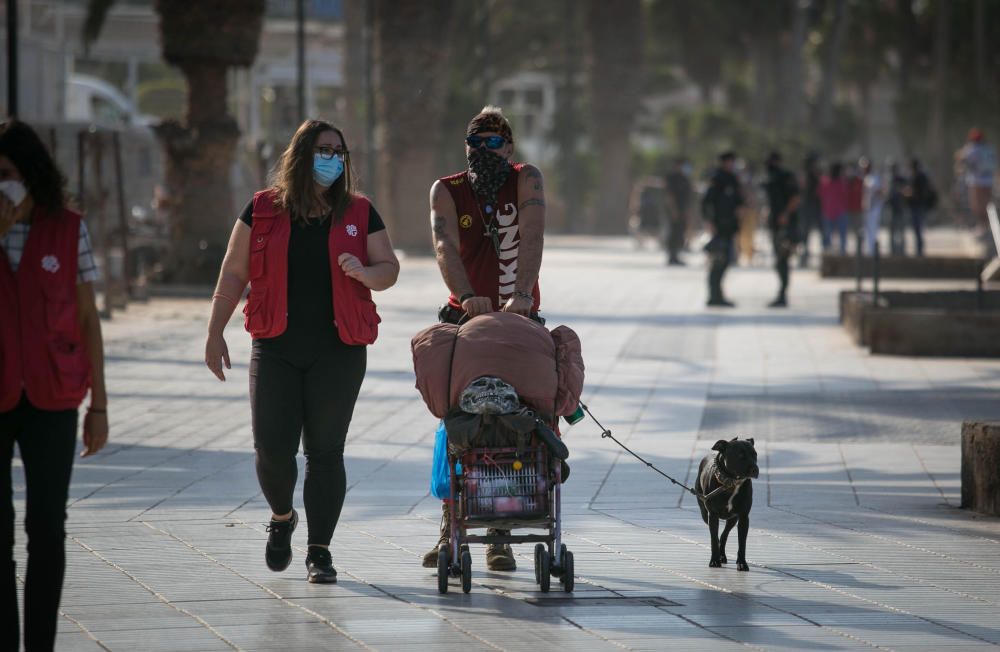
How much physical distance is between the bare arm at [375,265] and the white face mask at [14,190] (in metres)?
1.50

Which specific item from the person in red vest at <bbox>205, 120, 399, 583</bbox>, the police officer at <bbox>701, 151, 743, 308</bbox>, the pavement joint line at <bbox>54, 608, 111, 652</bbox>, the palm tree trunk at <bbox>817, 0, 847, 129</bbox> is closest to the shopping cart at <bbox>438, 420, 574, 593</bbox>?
the person in red vest at <bbox>205, 120, 399, 583</bbox>

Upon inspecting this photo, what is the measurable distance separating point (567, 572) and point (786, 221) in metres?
14.8

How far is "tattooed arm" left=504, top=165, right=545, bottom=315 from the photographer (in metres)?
6.33

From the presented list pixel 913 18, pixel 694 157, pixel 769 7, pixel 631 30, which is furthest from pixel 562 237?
pixel 913 18

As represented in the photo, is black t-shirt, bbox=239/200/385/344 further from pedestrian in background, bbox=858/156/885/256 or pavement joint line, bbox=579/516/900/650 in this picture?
pedestrian in background, bbox=858/156/885/256

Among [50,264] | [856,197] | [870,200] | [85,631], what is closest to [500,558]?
[85,631]

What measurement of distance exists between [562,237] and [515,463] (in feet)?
133

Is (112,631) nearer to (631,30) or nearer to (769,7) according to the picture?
(631,30)

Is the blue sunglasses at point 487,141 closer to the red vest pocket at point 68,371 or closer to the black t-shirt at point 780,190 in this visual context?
the red vest pocket at point 68,371

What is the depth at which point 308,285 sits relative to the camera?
615 cm

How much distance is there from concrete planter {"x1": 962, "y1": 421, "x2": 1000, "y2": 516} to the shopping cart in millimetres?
2716

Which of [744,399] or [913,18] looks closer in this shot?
[744,399]

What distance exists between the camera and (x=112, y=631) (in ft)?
18.0

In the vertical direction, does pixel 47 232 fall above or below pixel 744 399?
above
